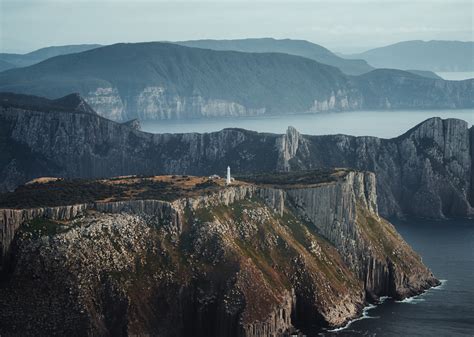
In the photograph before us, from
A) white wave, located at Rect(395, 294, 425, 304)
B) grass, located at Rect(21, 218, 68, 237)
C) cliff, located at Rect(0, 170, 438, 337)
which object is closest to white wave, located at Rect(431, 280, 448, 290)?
cliff, located at Rect(0, 170, 438, 337)

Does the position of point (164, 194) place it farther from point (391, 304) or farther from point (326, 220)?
point (391, 304)

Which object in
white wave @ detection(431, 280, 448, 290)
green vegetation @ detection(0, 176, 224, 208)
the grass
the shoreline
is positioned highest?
green vegetation @ detection(0, 176, 224, 208)

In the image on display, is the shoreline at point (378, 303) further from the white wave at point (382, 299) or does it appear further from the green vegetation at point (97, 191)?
the green vegetation at point (97, 191)

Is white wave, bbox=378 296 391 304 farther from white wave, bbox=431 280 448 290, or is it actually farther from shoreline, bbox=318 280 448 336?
white wave, bbox=431 280 448 290

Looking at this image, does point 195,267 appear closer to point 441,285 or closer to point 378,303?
point 378,303

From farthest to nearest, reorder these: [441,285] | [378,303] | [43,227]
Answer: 1. [441,285]
2. [378,303]
3. [43,227]

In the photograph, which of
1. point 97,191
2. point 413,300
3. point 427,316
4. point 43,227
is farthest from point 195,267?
point 413,300

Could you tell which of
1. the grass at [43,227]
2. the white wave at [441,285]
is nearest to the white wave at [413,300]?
the white wave at [441,285]

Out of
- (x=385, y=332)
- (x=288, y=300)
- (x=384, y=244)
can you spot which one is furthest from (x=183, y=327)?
(x=384, y=244)
